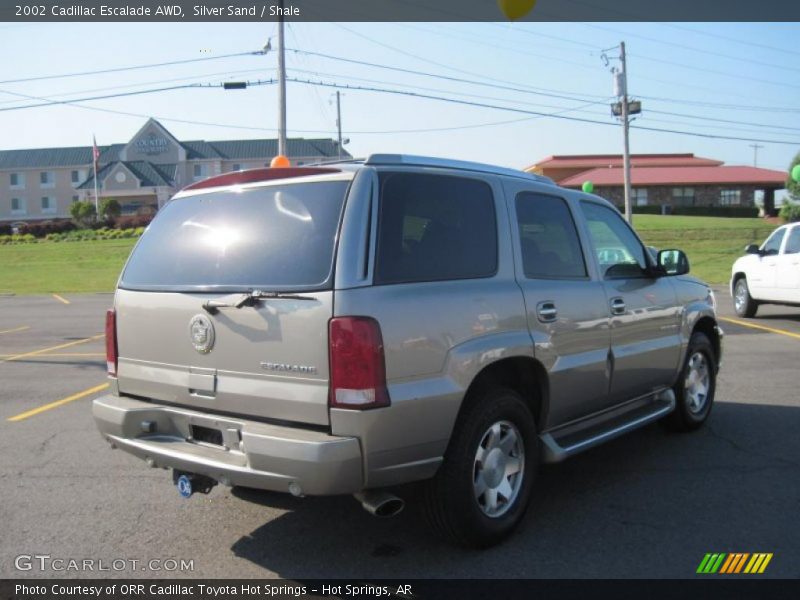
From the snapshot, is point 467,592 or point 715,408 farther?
point 715,408

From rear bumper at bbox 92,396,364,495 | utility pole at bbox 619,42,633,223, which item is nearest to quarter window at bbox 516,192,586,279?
rear bumper at bbox 92,396,364,495

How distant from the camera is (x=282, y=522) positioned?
4.23 metres

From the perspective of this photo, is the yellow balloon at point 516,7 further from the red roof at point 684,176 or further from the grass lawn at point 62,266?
the red roof at point 684,176

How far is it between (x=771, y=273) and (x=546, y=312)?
421 inches

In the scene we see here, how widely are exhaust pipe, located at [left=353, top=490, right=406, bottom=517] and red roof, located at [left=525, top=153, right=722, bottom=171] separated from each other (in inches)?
2674

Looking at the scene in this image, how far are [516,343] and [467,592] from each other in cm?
129

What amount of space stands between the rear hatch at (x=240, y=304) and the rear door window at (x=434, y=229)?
27cm

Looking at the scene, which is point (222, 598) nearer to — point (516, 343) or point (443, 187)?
point (516, 343)

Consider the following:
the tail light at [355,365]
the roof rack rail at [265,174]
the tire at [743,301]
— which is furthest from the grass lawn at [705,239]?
the tail light at [355,365]

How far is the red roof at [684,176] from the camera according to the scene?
6166cm

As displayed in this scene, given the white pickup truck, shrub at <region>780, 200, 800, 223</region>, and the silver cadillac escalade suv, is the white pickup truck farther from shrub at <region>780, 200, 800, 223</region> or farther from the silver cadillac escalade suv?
shrub at <region>780, 200, 800, 223</region>

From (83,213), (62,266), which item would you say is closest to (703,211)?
(62,266)

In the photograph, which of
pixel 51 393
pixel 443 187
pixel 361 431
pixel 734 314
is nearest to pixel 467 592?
pixel 361 431

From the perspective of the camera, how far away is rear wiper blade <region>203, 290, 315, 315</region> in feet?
11.0
